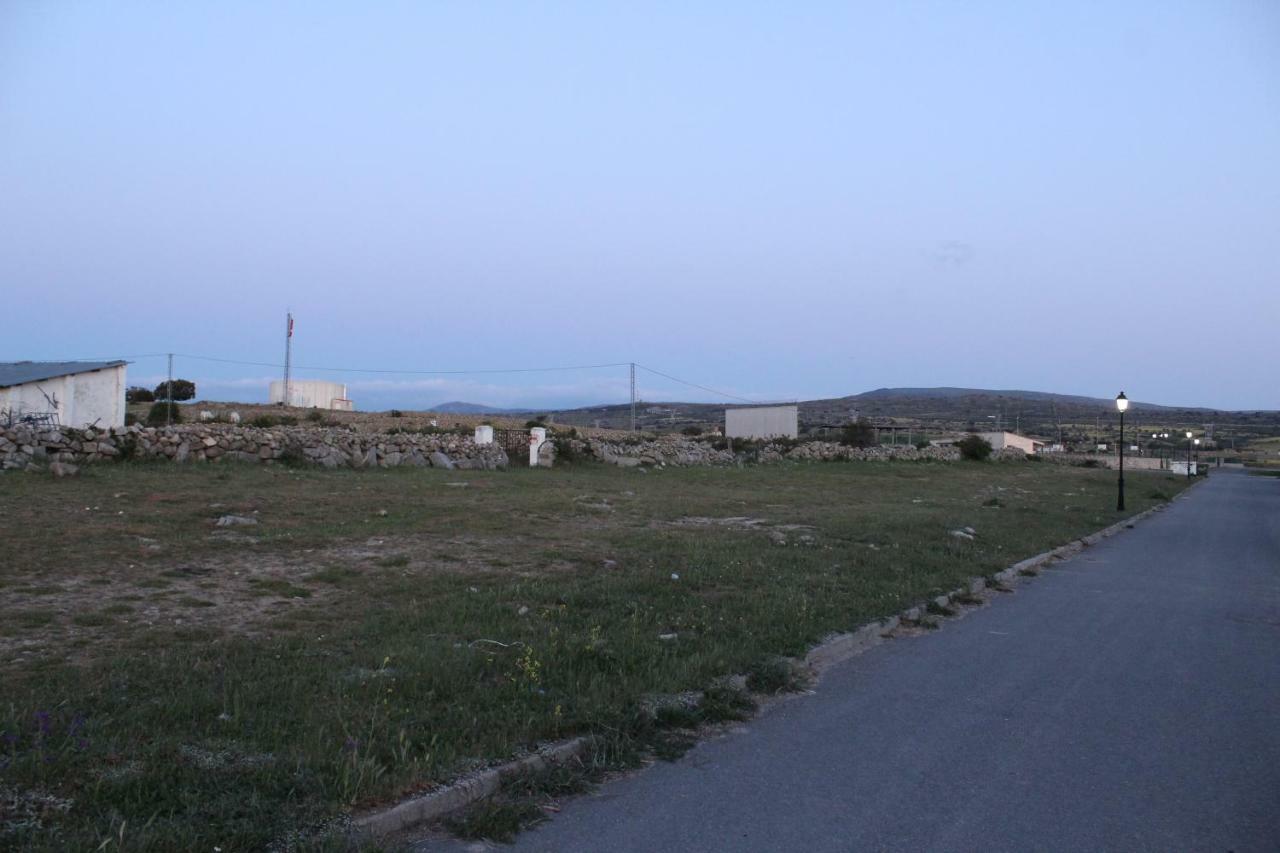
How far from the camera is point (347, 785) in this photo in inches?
162

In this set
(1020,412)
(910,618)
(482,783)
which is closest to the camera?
(482,783)

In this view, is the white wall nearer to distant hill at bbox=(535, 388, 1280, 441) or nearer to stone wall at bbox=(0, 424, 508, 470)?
distant hill at bbox=(535, 388, 1280, 441)

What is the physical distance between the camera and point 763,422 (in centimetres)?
5478

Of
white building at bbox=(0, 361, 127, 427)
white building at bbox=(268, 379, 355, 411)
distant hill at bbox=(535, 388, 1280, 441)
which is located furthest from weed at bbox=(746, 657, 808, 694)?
distant hill at bbox=(535, 388, 1280, 441)

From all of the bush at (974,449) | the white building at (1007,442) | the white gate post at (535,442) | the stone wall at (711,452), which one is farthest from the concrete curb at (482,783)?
the white building at (1007,442)

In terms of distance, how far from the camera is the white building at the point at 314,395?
4969 cm

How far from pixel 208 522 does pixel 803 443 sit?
3589cm

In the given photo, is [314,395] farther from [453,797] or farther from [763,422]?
[453,797]

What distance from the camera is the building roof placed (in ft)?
75.5

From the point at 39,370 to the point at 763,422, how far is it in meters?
38.6

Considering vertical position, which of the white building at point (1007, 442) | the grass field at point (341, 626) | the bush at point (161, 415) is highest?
the bush at point (161, 415)

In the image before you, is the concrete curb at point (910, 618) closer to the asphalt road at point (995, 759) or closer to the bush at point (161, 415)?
the asphalt road at point (995, 759)

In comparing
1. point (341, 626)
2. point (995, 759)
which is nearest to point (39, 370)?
point (341, 626)

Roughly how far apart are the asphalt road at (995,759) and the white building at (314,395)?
45983 mm
